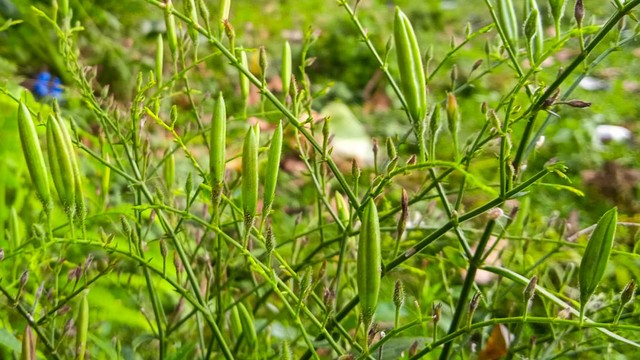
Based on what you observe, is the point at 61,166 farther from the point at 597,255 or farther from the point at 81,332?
the point at 597,255

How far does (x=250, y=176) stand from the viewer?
41 centimetres

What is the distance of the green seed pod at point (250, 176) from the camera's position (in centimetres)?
40

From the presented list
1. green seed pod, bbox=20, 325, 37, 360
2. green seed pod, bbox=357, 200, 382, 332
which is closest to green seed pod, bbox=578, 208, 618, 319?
green seed pod, bbox=357, 200, 382, 332

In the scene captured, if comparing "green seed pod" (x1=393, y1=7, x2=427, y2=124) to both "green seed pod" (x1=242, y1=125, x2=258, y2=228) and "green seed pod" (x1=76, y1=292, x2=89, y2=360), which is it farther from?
"green seed pod" (x1=76, y1=292, x2=89, y2=360)

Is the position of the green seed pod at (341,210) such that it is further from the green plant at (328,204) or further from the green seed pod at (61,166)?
the green seed pod at (61,166)

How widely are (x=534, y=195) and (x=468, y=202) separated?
138 millimetres

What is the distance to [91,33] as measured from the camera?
6.70ft

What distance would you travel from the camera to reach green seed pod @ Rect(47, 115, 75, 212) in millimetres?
418

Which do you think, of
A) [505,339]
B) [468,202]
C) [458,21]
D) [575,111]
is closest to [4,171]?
[505,339]

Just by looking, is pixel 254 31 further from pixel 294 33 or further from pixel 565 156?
pixel 565 156

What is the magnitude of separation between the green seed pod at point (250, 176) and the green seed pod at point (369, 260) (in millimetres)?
70

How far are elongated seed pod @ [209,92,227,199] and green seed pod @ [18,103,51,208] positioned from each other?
4.1 inches

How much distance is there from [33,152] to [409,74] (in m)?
0.23

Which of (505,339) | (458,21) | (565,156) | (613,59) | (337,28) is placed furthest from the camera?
(458,21)
